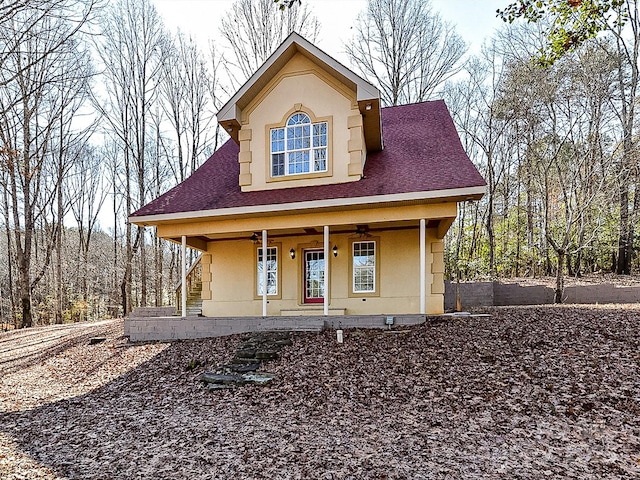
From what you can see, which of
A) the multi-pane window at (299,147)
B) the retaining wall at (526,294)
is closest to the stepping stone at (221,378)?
the multi-pane window at (299,147)

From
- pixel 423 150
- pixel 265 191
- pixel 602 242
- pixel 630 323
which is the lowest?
pixel 630 323

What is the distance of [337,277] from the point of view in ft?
39.1

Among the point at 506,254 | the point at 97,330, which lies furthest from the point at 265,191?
the point at 506,254

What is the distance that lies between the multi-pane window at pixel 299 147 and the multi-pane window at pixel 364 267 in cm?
256

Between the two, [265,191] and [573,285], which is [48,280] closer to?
[265,191]

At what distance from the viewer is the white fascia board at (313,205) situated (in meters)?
9.28

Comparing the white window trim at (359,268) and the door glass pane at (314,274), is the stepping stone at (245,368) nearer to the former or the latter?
the door glass pane at (314,274)

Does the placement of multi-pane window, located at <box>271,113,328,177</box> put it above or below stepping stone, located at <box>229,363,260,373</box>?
above

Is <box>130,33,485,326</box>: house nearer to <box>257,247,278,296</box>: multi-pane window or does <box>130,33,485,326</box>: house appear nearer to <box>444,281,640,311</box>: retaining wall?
<box>257,247,278,296</box>: multi-pane window

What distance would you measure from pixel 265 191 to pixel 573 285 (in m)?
12.8

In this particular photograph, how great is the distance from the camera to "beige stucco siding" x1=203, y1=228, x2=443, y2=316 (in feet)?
37.3

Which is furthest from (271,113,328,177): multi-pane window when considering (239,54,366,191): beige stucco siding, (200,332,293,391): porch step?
(200,332,293,391): porch step

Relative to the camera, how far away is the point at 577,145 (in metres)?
18.9

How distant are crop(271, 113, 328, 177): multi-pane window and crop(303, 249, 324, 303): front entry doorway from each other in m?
2.60
